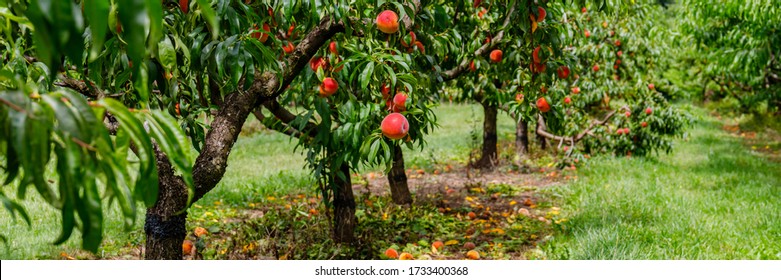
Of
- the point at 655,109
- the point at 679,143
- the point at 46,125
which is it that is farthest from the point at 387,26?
the point at 679,143

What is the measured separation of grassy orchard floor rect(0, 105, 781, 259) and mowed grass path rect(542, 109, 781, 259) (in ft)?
0.03

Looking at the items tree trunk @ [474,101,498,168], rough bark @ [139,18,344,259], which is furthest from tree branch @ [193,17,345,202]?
tree trunk @ [474,101,498,168]

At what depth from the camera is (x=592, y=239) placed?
11.2ft

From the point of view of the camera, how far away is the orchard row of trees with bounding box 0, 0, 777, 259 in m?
0.76

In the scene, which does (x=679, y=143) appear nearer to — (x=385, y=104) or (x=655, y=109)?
(x=655, y=109)

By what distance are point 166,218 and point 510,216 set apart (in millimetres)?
2658

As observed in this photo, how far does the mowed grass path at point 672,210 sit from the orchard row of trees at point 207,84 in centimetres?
77

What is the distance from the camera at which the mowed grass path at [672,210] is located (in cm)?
347

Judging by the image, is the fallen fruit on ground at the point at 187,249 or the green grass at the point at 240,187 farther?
the green grass at the point at 240,187

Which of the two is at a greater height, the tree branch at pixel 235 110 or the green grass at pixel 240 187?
the tree branch at pixel 235 110

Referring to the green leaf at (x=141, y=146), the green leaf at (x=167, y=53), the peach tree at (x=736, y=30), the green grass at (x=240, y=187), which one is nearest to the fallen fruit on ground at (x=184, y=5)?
the green leaf at (x=167, y=53)

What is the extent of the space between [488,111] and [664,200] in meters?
2.11

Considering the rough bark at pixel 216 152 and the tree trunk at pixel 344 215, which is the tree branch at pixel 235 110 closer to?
the rough bark at pixel 216 152

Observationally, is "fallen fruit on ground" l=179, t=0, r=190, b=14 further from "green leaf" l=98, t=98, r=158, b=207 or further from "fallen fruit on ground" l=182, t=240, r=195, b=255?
"fallen fruit on ground" l=182, t=240, r=195, b=255
